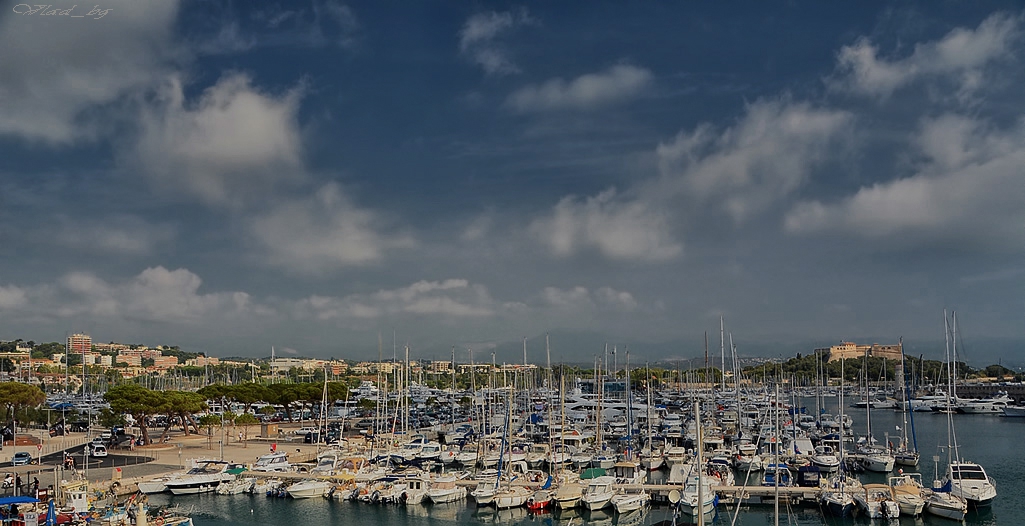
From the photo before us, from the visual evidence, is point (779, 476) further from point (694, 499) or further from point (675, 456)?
point (694, 499)

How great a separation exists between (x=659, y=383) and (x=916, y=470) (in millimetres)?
96485

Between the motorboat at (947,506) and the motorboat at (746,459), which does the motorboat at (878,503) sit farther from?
the motorboat at (746,459)

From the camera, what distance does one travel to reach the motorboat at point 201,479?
41438 millimetres

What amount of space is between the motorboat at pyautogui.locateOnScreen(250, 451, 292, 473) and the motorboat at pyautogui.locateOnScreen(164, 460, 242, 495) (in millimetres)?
1676

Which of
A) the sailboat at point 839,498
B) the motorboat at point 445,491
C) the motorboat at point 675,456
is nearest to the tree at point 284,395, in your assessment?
the motorboat at point 445,491

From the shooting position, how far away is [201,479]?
42.1 m

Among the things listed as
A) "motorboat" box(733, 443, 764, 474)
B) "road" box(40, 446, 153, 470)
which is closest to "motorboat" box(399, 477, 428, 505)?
"motorboat" box(733, 443, 764, 474)

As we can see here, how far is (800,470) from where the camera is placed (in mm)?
42031

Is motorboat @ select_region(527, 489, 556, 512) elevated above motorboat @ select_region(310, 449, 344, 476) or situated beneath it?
situated beneath

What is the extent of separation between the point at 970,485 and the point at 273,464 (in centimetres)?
3699

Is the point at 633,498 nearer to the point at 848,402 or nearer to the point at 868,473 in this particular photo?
the point at 868,473

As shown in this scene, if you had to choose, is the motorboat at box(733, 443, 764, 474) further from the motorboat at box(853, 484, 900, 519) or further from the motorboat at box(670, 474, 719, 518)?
the motorboat at box(670, 474, 719, 518)

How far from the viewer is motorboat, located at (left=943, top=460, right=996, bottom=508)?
35047mm

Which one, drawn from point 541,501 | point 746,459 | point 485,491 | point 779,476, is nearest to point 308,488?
point 485,491
